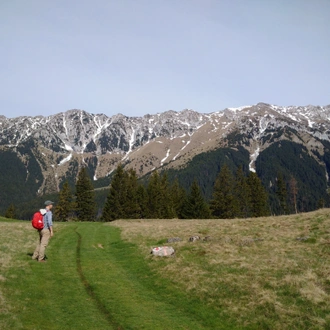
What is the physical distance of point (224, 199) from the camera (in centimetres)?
8988

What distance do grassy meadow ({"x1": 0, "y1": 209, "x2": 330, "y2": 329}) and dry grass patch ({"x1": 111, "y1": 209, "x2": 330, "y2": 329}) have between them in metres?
0.05

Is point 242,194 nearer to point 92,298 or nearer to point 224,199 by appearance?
point 224,199

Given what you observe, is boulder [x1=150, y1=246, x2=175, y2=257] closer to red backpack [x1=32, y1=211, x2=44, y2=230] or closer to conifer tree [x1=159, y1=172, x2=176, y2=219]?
red backpack [x1=32, y1=211, x2=44, y2=230]

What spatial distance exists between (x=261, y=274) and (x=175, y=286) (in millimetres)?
4841

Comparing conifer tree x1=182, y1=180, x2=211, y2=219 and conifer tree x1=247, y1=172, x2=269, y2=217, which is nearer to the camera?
conifer tree x1=182, y1=180, x2=211, y2=219

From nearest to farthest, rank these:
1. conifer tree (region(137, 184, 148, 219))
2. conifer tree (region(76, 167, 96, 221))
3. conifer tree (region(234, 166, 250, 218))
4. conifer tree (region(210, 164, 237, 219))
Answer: conifer tree (region(137, 184, 148, 219))
conifer tree (region(76, 167, 96, 221))
conifer tree (region(210, 164, 237, 219))
conifer tree (region(234, 166, 250, 218))

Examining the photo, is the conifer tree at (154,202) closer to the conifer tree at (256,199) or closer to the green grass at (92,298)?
the conifer tree at (256,199)

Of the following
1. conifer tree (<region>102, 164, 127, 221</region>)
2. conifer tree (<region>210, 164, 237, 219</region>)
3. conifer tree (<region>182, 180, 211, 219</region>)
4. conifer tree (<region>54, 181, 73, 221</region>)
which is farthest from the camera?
conifer tree (<region>210, 164, 237, 219</region>)

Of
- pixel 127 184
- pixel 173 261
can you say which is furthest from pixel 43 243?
pixel 127 184

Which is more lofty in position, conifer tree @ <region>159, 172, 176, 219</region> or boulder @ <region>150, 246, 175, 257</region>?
boulder @ <region>150, 246, 175, 257</region>

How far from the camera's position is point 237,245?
80.6ft

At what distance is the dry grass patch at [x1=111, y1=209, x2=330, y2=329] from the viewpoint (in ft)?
41.1

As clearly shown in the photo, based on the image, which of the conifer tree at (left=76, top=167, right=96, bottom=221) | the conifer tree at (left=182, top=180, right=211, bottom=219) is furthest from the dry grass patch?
the conifer tree at (left=76, top=167, right=96, bottom=221)

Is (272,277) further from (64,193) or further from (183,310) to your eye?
(64,193)
